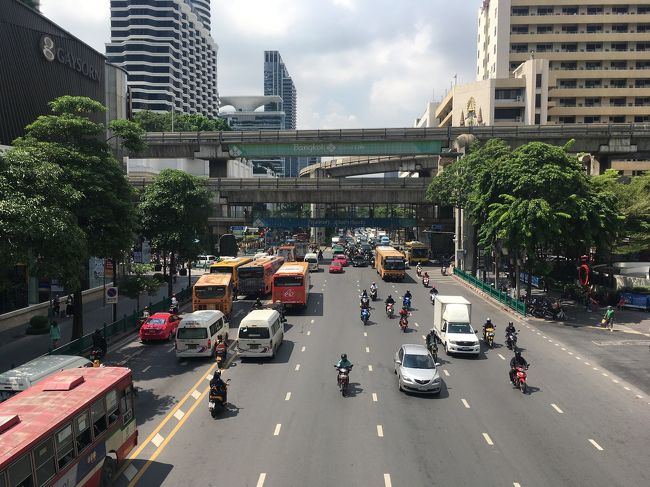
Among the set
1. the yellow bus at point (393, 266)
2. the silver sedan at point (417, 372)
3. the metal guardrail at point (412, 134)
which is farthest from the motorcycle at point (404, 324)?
the metal guardrail at point (412, 134)

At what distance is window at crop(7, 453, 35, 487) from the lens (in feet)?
28.7

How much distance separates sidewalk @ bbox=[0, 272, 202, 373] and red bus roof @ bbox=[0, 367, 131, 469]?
34.1ft

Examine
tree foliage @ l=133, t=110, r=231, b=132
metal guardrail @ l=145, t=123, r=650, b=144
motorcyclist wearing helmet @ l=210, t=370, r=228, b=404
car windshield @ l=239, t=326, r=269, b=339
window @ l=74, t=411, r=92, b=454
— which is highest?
tree foliage @ l=133, t=110, r=231, b=132

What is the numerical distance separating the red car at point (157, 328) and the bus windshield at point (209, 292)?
11.2 feet

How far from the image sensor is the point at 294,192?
68.1 m

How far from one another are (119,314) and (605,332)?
3434 cm

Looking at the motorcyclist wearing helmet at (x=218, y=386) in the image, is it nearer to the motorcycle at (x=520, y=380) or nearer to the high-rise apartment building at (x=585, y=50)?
the motorcycle at (x=520, y=380)

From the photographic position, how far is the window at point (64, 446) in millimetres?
10172

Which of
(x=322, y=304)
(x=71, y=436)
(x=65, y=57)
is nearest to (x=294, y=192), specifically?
(x=322, y=304)

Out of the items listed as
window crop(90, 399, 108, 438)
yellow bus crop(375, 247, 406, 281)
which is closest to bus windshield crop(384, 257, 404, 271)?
yellow bus crop(375, 247, 406, 281)

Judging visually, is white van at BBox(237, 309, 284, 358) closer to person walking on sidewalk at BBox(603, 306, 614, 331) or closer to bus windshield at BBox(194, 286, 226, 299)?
bus windshield at BBox(194, 286, 226, 299)

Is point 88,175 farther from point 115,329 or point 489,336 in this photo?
point 489,336

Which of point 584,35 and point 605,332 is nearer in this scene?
point 605,332

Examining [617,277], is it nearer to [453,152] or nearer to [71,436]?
[453,152]
